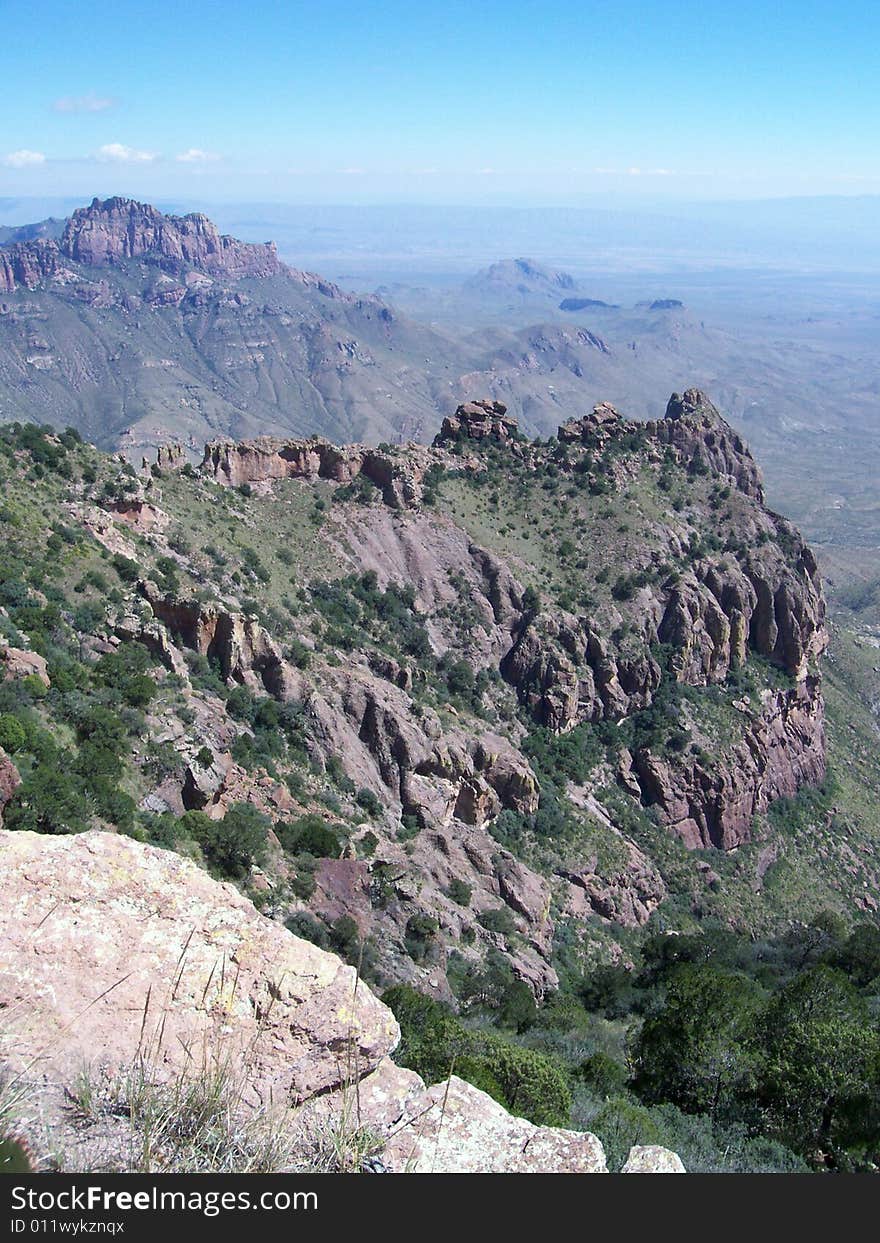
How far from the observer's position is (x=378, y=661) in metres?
51.4

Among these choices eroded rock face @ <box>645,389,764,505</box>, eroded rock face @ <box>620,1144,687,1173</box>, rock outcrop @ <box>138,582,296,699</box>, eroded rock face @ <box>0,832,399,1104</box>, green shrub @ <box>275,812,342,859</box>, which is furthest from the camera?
eroded rock face @ <box>645,389,764,505</box>

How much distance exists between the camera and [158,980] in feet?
34.8

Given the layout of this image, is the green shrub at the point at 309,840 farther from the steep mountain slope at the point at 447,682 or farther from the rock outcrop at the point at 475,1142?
the rock outcrop at the point at 475,1142

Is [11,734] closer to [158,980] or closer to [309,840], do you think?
[309,840]

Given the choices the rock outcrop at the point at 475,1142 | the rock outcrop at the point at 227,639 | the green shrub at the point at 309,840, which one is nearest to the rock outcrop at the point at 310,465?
the rock outcrop at the point at 227,639

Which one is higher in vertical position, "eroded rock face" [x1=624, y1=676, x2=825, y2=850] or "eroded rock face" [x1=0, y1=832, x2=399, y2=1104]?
"eroded rock face" [x1=0, y1=832, x2=399, y2=1104]

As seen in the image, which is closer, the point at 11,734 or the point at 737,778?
the point at 11,734

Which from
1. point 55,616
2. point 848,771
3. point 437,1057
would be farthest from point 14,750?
point 848,771

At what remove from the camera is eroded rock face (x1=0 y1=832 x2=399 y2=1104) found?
968cm

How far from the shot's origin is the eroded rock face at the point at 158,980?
381 inches

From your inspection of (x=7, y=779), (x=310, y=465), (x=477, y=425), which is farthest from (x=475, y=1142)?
(x=477, y=425)

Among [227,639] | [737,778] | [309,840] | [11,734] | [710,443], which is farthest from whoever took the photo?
[710,443]

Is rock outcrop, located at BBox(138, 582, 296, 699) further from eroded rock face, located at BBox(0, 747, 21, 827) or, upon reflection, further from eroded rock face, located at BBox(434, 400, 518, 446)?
eroded rock face, located at BBox(434, 400, 518, 446)

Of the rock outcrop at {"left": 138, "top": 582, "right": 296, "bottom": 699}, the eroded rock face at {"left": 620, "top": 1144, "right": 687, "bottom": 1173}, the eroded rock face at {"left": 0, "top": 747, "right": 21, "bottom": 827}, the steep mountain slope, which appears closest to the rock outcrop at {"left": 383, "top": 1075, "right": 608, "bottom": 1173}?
the eroded rock face at {"left": 620, "top": 1144, "right": 687, "bottom": 1173}
